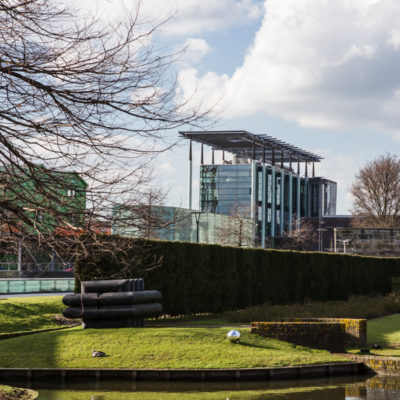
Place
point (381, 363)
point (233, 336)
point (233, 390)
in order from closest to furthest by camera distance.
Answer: point (233, 390) → point (381, 363) → point (233, 336)

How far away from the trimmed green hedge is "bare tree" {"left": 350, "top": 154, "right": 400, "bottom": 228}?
34.6 metres

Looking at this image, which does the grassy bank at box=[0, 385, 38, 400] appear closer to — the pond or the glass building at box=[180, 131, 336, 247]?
the pond

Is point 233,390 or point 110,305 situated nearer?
point 233,390

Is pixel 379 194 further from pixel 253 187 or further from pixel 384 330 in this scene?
pixel 384 330

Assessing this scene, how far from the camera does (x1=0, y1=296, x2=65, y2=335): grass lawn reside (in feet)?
72.8

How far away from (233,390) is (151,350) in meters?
2.63

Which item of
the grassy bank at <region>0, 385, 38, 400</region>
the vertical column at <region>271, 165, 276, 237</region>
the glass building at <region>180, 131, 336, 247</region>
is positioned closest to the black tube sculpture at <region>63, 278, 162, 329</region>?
the grassy bank at <region>0, 385, 38, 400</region>

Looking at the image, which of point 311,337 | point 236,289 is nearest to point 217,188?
point 236,289

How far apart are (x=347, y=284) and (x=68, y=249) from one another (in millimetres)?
30324

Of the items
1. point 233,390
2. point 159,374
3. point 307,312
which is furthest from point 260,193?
point 233,390

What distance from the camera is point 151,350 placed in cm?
1547

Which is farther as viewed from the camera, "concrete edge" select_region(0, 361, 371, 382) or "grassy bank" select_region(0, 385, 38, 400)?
"concrete edge" select_region(0, 361, 371, 382)

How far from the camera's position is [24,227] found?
34.7 ft

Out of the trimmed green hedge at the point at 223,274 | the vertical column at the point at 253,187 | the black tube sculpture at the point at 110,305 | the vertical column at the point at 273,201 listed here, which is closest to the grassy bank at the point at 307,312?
the trimmed green hedge at the point at 223,274
